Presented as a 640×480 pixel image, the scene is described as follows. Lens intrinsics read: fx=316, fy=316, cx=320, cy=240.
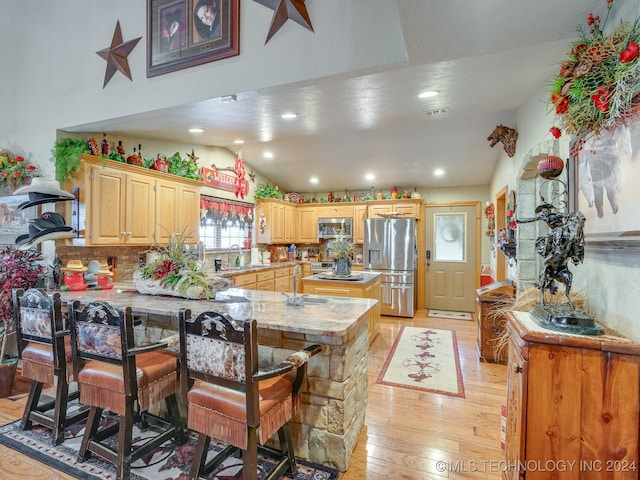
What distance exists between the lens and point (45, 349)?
7.22 ft

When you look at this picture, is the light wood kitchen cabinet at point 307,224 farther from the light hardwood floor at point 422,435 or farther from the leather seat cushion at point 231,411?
the leather seat cushion at point 231,411

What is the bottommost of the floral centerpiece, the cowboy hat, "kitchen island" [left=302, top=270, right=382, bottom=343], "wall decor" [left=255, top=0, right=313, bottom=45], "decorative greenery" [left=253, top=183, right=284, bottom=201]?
"kitchen island" [left=302, top=270, right=382, bottom=343]

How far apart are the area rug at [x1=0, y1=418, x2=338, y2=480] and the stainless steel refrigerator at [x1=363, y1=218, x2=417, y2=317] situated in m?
4.20

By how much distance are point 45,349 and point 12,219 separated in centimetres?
226

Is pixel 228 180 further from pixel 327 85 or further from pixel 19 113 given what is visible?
pixel 327 85

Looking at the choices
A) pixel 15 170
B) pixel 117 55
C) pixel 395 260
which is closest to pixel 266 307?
pixel 117 55

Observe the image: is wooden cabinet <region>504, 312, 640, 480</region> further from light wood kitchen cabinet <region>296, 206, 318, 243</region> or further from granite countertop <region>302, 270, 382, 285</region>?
light wood kitchen cabinet <region>296, 206, 318, 243</region>

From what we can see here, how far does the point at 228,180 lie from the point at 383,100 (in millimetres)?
3333

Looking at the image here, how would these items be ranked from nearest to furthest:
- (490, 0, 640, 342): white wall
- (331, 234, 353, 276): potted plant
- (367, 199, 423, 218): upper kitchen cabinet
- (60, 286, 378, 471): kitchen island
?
1. (490, 0, 640, 342): white wall
2. (60, 286, 378, 471): kitchen island
3. (331, 234, 353, 276): potted plant
4. (367, 199, 423, 218): upper kitchen cabinet

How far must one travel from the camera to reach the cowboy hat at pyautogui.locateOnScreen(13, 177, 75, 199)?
9.46ft

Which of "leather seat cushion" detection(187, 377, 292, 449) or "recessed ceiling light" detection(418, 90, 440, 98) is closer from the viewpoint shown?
"leather seat cushion" detection(187, 377, 292, 449)

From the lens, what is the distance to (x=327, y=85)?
2.57 metres

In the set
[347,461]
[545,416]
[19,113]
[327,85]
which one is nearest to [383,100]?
[327,85]

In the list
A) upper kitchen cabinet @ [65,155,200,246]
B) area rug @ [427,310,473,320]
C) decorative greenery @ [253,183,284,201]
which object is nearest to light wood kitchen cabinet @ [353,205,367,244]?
decorative greenery @ [253,183,284,201]
